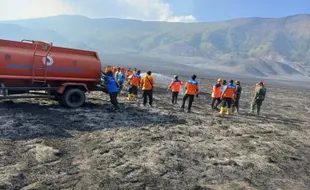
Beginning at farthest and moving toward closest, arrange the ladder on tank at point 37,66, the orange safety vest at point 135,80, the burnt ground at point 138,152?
the orange safety vest at point 135,80 → the ladder on tank at point 37,66 → the burnt ground at point 138,152

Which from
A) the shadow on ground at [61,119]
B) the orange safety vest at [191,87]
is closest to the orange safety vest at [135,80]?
the shadow on ground at [61,119]

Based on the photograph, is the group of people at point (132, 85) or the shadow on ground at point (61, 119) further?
the group of people at point (132, 85)

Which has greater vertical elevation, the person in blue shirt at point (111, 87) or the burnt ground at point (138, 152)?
the person in blue shirt at point (111, 87)

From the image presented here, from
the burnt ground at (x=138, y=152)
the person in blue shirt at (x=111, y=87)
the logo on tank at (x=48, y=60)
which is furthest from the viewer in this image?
the person in blue shirt at (x=111, y=87)

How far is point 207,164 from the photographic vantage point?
24.3 feet

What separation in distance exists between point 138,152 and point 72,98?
207 inches

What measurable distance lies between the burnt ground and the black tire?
310 millimetres

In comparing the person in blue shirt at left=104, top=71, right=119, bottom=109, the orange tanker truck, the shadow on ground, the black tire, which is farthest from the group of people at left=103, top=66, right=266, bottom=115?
the black tire

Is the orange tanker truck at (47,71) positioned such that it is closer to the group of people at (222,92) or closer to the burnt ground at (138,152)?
the burnt ground at (138,152)

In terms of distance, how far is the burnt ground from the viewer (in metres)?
6.15

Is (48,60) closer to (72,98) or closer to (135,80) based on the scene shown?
(72,98)

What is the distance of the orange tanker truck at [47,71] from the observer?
10414 millimetres

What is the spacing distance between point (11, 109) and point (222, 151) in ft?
23.3

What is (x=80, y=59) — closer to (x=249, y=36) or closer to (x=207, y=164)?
(x=207, y=164)
